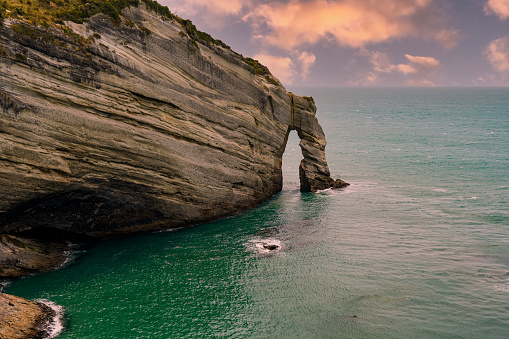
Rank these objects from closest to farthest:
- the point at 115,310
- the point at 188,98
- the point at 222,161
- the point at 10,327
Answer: the point at 10,327, the point at 115,310, the point at 188,98, the point at 222,161

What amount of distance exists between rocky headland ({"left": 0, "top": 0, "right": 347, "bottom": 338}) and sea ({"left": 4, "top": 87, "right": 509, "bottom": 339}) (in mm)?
3148

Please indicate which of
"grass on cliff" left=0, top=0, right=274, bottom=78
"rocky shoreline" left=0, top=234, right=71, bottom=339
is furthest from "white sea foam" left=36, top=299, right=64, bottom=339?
"grass on cliff" left=0, top=0, right=274, bottom=78

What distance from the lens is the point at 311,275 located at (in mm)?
32719

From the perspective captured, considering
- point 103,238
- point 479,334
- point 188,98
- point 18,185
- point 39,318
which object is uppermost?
point 188,98

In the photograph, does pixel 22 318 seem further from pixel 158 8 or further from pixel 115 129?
pixel 158 8

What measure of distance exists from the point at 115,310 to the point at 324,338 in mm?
15022

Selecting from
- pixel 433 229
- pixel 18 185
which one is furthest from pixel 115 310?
pixel 433 229

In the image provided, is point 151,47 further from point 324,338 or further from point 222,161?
point 324,338

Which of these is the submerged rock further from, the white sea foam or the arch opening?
the arch opening

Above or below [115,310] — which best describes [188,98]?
above

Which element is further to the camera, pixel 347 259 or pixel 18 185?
pixel 347 259

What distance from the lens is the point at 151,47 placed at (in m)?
40.6

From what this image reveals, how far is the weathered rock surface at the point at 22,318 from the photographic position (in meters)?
23.0

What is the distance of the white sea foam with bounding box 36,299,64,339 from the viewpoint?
956 inches
